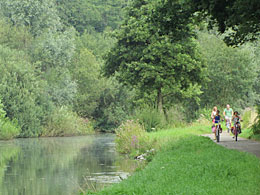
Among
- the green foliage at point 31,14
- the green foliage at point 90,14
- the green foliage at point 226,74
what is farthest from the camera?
the green foliage at point 90,14

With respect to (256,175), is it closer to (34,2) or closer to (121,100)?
(121,100)

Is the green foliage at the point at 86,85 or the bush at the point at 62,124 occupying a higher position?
the green foliage at the point at 86,85

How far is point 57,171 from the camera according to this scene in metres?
24.8

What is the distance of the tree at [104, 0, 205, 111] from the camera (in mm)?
35812

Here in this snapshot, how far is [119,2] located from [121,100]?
1610 inches

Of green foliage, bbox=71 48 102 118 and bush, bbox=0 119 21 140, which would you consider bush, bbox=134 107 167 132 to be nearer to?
bush, bbox=0 119 21 140

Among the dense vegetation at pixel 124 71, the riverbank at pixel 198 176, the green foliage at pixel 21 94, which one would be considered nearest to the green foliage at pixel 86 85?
the dense vegetation at pixel 124 71

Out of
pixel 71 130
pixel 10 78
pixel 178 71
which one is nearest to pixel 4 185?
pixel 178 71

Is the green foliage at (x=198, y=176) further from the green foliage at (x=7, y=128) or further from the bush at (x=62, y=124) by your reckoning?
the bush at (x=62, y=124)

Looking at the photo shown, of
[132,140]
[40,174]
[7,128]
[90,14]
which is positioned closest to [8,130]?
[7,128]

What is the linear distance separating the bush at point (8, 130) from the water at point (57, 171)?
14.9 metres

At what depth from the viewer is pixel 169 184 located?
11.8 metres

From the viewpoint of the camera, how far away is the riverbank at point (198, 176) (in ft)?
36.1

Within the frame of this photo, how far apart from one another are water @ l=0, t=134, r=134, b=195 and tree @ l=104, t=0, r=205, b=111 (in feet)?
23.7
